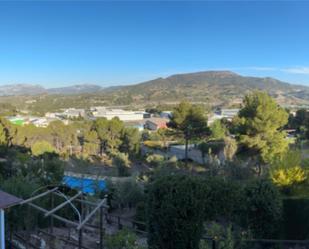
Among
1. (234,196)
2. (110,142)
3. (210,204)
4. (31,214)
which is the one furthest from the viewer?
(110,142)

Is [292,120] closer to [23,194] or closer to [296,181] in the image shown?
[296,181]

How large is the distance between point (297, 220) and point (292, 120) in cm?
3304

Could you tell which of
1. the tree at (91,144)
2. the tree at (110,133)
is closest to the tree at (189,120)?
the tree at (110,133)

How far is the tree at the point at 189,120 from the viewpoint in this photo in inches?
949

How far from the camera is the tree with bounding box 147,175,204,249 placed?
5215 millimetres

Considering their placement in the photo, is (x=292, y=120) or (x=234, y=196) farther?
(x=292, y=120)

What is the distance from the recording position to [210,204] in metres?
5.58

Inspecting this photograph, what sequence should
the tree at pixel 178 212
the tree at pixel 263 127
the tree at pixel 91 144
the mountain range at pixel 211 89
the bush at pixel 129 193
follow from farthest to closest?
1. the mountain range at pixel 211 89
2. the tree at pixel 91 144
3. the tree at pixel 263 127
4. the bush at pixel 129 193
5. the tree at pixel 178 212

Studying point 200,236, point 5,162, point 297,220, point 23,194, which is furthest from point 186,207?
point 5,162

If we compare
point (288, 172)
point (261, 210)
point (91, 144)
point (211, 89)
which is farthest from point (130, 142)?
point (211, 89)

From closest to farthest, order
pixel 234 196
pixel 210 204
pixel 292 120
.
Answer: pixel 210 204, pixel 234 196, pixel 292 120

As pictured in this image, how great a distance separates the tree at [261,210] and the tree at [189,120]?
17.0 meters

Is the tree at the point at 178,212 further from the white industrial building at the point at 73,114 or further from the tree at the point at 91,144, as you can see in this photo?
the white industrial building at the point at 73,114

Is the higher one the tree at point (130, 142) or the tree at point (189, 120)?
the tree at point (189, 120)
